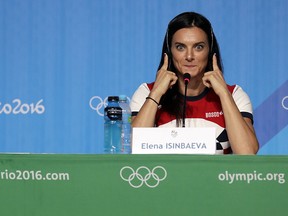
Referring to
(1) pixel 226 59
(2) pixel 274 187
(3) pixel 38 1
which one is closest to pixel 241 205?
(2) pixel 274 187

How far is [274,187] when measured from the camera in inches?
52.4

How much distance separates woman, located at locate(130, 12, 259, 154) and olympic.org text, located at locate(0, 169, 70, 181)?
2.19ft

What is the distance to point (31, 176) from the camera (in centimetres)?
138

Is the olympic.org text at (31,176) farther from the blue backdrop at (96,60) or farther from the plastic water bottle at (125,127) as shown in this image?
the blue backdrop at (96,60)

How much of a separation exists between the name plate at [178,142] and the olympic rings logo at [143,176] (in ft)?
0.43

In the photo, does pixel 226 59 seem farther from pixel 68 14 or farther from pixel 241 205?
pixel 241 205

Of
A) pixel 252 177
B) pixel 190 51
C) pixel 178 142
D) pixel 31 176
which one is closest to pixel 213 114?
pixel 190 51

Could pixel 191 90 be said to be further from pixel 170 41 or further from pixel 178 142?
pixel 178 142

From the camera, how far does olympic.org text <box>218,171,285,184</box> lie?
1.33m

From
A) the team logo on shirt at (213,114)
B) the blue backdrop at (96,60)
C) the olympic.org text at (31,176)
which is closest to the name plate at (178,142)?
the olympic.org text at (31,176)

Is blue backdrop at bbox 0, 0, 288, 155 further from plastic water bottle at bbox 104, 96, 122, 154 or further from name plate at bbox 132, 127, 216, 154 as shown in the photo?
name plate at bbox 132, 127, 216, 154

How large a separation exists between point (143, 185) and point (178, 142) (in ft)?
0.62

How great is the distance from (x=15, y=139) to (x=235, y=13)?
120 centimetres

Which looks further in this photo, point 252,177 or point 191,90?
point 191,90
